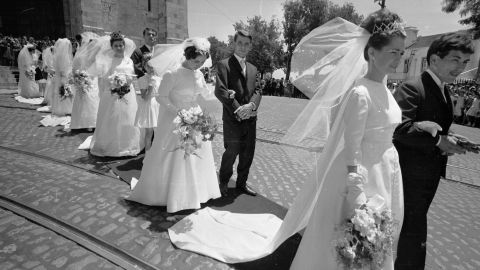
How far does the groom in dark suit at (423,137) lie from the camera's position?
8.45ft

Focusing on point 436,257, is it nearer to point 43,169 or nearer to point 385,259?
point 385,259

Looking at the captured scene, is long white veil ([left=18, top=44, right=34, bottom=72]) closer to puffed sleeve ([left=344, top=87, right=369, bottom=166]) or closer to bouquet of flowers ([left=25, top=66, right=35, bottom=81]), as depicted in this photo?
bouquet of flowers ([left=25, top=66, right=35, bottom=81])

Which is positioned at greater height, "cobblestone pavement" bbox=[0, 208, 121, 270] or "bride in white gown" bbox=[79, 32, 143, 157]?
"bride in white gown" bbox=[79, 32, 143, 157]

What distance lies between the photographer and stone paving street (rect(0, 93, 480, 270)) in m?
3.23

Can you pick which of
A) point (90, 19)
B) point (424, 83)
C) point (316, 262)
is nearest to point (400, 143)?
point (424, 83)

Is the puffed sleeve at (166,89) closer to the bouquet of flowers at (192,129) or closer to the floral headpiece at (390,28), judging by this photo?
the bouquet of flowers at (192,129)

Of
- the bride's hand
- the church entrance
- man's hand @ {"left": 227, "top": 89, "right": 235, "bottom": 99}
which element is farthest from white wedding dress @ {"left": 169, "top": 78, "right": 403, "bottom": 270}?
the church entrance

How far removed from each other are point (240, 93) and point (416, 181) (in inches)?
107

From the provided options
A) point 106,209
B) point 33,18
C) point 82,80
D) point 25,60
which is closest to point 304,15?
point 33,18

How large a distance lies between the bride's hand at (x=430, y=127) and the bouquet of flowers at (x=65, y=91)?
10.4 metres

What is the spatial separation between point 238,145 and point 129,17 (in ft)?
85.7

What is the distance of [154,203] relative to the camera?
14.5 ft

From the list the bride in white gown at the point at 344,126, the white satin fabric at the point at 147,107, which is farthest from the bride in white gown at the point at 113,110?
the bride in white gown at the point at 344,126

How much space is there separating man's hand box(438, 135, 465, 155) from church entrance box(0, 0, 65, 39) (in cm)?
2653
